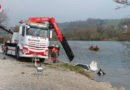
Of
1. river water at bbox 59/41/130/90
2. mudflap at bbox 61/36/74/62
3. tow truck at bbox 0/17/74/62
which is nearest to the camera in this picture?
river water at bbox 59/41/130/90

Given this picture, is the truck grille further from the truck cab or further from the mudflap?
the mudflap

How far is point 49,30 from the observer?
19.0 meters

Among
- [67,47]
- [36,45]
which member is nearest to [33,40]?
[36,45]

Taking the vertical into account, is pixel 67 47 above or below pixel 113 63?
above

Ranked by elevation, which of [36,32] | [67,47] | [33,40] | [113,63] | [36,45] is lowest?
[113,63]

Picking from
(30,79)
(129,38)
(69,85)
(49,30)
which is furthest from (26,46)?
(129,38)

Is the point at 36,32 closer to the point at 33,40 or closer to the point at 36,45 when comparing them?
the point at 33,40

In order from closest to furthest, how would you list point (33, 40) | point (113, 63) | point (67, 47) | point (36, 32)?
point (33, 40), point (36, 32), point (67, 47), point (113, 63)

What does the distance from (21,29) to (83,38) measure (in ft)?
375


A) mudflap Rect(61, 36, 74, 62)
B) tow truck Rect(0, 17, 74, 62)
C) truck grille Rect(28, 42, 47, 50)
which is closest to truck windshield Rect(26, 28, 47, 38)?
tow truck Rect(0, 17, 74, 62)

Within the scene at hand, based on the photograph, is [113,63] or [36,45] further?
[113,63]

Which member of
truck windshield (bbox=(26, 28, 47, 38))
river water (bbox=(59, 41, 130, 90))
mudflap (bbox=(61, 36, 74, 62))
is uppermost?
truck windshield (bbox=(26, 28, 47, 38))

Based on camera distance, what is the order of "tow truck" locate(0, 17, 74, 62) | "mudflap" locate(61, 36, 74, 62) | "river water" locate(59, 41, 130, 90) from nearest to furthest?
"river water" locate(59, 41, 130, 90)
"tow truck" locate(0, 17, 74, 62)
"mudflap" locate(61, 36, 74, 62)

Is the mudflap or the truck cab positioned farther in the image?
the mudflap
